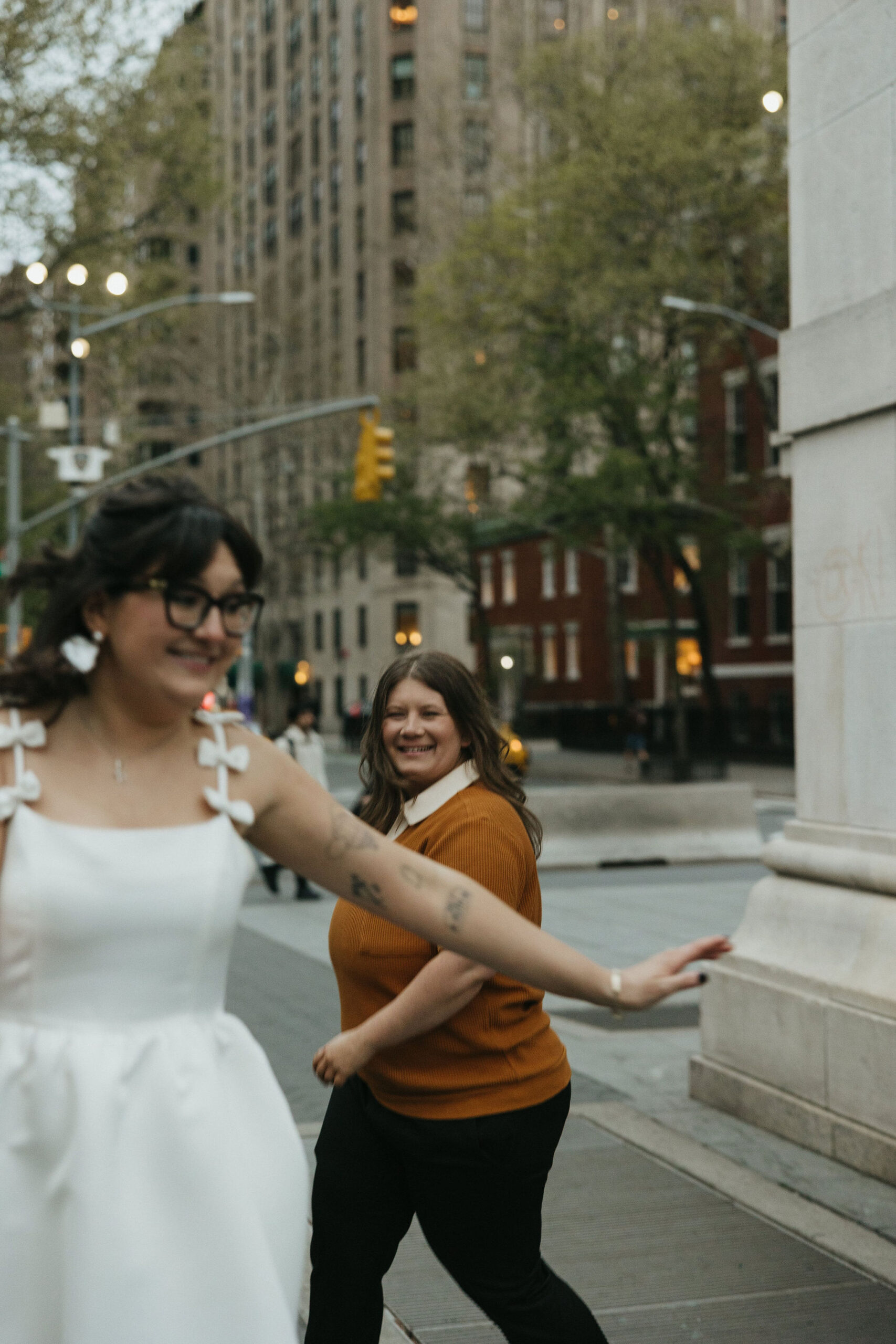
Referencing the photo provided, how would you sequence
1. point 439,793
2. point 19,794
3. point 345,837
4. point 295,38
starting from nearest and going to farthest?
point 19,794, point 345,837, point 439,793, point 295,38

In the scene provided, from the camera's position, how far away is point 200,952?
84.0 inches

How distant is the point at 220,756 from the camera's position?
7.34 feet

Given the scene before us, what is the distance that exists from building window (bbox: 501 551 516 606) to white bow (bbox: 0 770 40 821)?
6105cm

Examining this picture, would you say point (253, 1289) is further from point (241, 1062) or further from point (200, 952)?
point (200, 952)

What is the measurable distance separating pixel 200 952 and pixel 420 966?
924 mm

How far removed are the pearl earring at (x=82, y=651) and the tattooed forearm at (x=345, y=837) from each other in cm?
47

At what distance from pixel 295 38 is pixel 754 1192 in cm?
8640

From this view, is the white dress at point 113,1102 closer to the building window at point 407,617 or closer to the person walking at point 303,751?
the person walking at point 303,751

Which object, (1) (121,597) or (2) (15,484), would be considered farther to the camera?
(2) (15,484)

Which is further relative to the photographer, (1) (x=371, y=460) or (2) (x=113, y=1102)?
(1) (x=371, y=460)

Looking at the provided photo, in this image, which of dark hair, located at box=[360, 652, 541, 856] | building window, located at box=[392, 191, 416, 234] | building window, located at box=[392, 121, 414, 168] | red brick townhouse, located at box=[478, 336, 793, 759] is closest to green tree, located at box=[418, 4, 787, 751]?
red brick townhouse, located at box=[478, 336, 793, 759]

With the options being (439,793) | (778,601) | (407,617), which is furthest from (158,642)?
(407,617)

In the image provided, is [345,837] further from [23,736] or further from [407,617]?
[407,617]

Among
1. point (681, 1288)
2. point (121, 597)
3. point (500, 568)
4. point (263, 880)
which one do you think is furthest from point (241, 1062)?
point (500, 568)
